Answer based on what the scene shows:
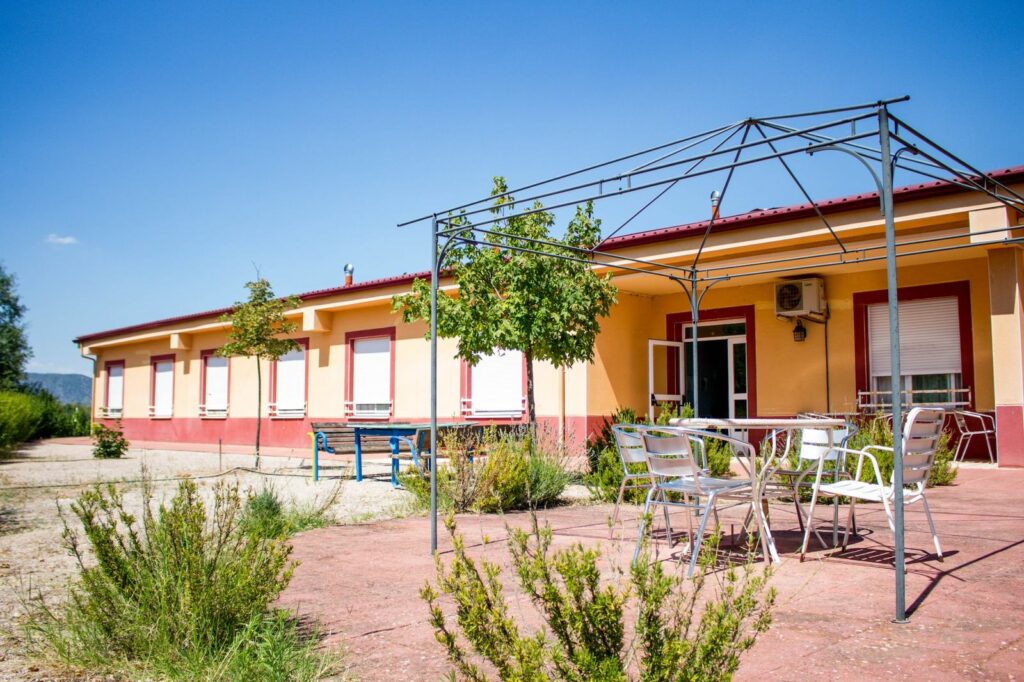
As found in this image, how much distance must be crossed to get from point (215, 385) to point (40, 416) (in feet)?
20.2

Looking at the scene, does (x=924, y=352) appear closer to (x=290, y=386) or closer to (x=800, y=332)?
(x=800, y=332)

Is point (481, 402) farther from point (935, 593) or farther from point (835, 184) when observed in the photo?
point (935, 593)

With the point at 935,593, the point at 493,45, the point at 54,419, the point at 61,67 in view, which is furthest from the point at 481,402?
the point at 54,419

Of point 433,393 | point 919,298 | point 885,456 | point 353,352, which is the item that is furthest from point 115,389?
point 885,456

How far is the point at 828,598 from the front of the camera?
361 centimetres

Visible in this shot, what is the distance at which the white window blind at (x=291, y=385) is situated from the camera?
1764 centimetres

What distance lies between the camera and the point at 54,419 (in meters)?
23.8

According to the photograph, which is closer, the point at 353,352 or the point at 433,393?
the point at 433,393

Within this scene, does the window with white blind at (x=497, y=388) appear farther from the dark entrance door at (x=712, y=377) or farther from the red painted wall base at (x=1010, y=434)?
the red painted wall base at (x=1010, y=434)

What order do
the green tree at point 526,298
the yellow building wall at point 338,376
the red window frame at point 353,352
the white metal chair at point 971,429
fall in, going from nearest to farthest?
the green tree at point 526,298 < the white metal chair at point 971,429 < the yellow building wall at point 338,376 < the red window frame at point 353,352

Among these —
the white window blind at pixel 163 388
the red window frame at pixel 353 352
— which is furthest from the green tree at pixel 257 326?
the white window blind at pixel 163 388

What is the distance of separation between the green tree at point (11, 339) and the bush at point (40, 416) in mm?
655

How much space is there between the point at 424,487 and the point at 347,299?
9.33 meters

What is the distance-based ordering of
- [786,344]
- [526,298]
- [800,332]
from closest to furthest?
[526,298]
[800,332]
[786,344]
